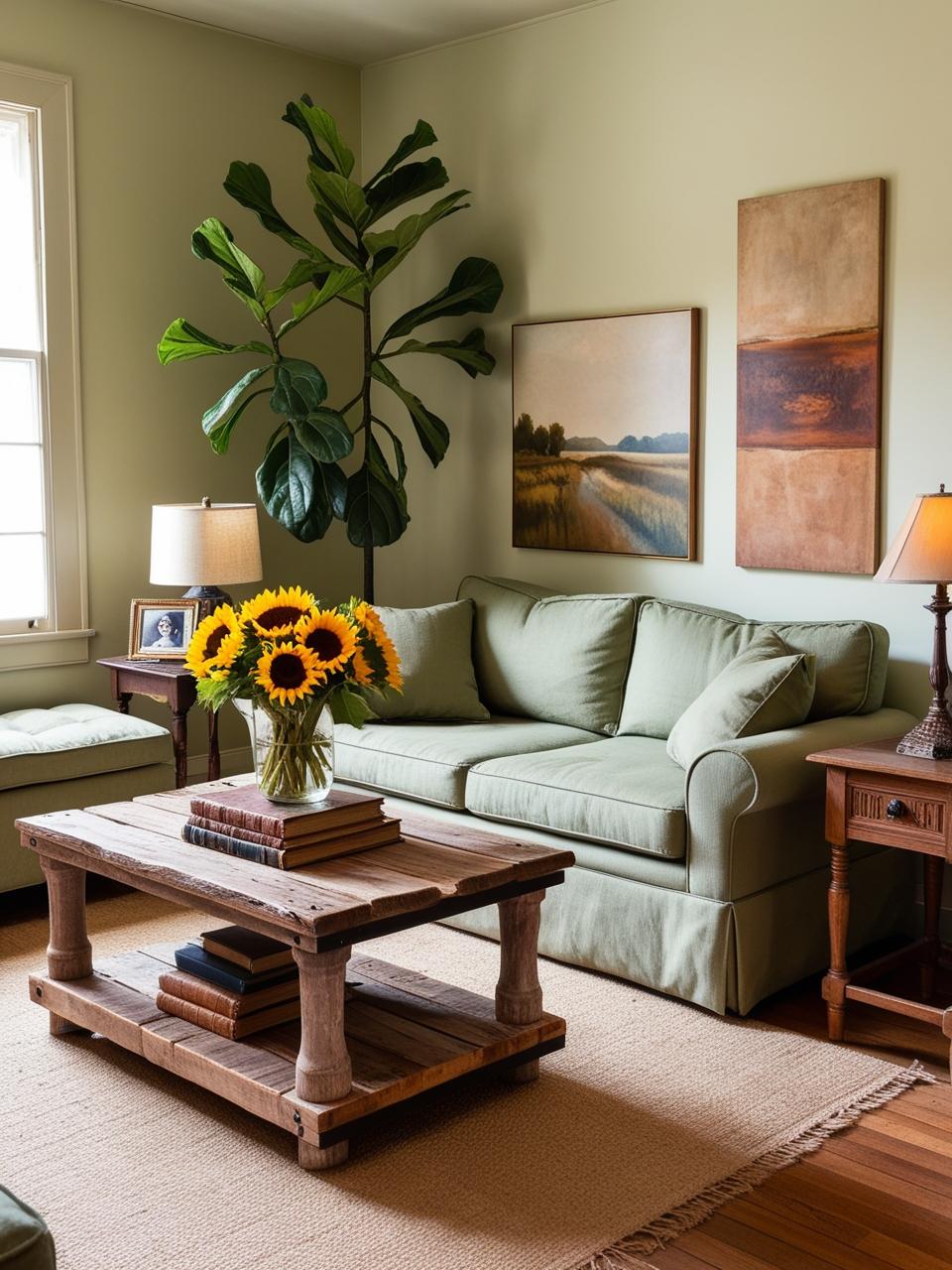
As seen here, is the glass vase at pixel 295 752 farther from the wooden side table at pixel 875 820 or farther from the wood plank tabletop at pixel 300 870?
the wooden side table at pixel 875 820

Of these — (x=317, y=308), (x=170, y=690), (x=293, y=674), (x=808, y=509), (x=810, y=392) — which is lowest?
(x=170, y=690)

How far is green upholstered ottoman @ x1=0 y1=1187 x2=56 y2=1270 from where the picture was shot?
1.38 m

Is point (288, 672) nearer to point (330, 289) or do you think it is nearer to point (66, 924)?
point (66, 924)

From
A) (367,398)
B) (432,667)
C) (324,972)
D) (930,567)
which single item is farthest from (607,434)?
(324,972)

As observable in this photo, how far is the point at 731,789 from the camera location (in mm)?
3131

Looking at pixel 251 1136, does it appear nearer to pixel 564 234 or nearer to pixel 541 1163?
pixel 541 1163

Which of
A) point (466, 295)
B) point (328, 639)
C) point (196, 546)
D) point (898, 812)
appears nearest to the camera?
point (328, 639)

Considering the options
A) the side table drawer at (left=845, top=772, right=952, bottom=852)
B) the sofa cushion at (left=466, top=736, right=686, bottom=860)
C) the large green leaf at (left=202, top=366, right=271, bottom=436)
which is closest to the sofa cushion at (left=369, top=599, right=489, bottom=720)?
the sofa cushion at (left=466, top=736, right=686, bottom=860)

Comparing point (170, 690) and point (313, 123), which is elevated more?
point (313, 123)

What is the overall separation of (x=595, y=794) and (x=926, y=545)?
3.36ft

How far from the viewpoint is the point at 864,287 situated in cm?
384

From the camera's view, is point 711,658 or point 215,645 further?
point 711,658

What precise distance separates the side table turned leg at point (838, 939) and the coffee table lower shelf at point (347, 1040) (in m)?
0.70

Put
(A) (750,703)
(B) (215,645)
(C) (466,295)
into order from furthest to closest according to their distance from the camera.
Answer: (C) (466,295)
(A) (750,703)
(B) (215,645)
